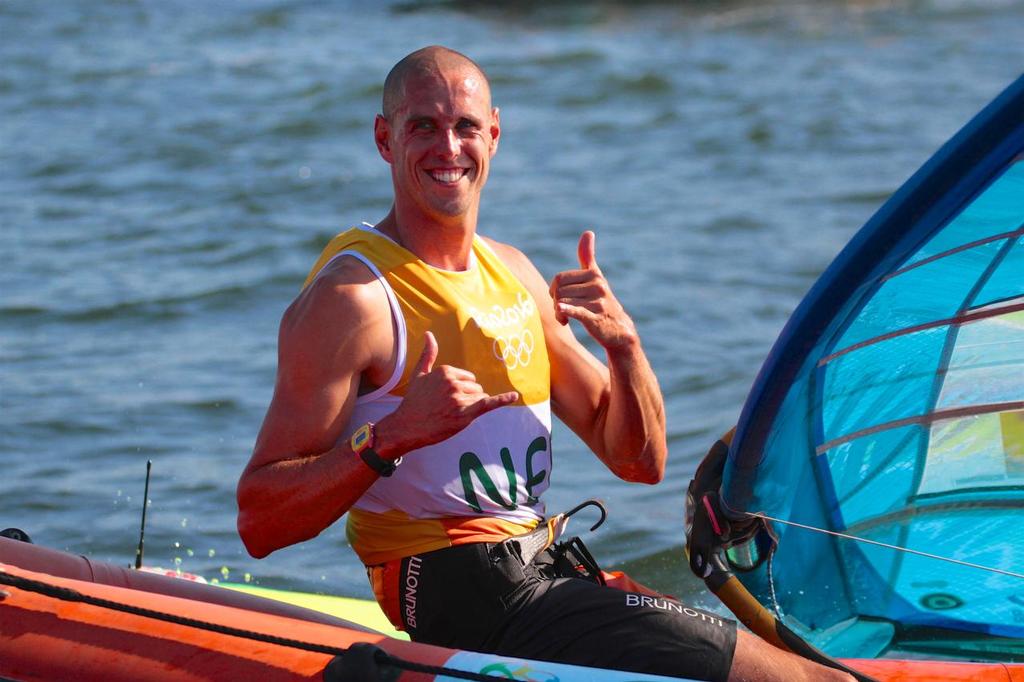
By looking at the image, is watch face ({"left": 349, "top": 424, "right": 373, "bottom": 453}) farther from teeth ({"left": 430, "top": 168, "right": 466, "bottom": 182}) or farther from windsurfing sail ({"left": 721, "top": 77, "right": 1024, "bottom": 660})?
windsurfing sail ({"left": 721, "top": 77, "right": 1024, "bottom": 660})

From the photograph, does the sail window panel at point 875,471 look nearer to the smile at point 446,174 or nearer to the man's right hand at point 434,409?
the man's right hand at point 434,409

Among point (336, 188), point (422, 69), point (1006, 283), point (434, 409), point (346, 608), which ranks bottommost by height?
point (336, 188)

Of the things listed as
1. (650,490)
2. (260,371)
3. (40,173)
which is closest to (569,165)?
(40,173)

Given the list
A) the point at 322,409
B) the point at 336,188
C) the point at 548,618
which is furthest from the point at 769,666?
the point at 336,188

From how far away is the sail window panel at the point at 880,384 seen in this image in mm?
2960

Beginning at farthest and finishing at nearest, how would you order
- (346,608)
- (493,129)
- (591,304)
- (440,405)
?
(346,608)
(493,129)
(591,304)
(440,405)

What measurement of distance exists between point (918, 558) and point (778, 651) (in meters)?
0.54

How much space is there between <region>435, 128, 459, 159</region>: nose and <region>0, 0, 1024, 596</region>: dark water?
2566 millimetres

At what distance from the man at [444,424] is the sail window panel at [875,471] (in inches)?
16.4

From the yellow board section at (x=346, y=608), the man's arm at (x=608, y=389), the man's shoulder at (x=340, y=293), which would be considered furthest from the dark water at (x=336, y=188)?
the man's shoulder at (x=340, y=293)

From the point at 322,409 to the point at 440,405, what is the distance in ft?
0.86

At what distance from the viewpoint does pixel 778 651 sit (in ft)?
9.25

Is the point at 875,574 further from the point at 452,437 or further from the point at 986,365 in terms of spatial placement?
the point at 452,437

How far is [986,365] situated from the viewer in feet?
9.88
